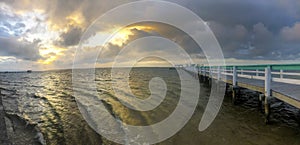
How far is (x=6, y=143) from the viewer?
7.29m

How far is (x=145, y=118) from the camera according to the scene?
10.5 m

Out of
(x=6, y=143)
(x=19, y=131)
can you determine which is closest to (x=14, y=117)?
(x=19, y=131)

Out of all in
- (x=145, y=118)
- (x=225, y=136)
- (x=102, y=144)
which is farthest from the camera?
(x=145, y=118)

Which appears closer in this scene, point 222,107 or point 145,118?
point 145,118

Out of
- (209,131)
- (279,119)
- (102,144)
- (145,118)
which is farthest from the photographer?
(145,118)

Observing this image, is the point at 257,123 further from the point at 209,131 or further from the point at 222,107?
the point at 222,107

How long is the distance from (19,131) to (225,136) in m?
8.01

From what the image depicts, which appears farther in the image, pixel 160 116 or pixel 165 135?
Answer: pixel 160 116

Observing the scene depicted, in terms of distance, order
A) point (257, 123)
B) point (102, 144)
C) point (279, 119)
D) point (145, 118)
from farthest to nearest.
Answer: point (145, 118)
point (279, 119)
point (257, 123)
point (102, 144)

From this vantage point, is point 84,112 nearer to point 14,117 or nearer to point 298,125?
point 14,117

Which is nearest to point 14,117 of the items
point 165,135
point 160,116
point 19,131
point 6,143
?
point 19,131

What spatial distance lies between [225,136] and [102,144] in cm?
420

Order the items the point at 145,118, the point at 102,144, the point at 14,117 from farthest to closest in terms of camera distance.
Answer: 1. the point at 14,117
2. the point at 145,118
3. the point at 102,144

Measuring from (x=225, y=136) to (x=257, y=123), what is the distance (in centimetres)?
210
